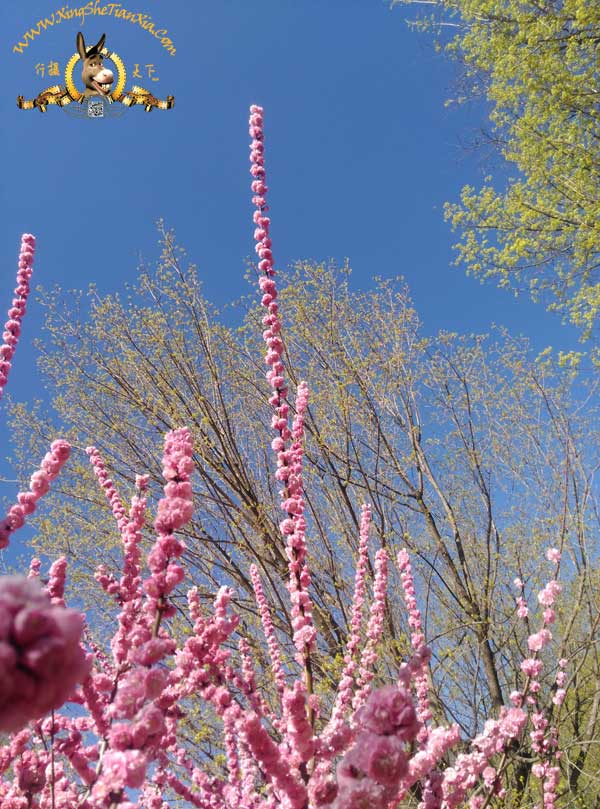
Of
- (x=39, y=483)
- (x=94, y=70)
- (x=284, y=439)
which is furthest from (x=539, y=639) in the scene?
(x=94, y=70)

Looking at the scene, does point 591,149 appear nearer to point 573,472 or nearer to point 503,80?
point 503,80

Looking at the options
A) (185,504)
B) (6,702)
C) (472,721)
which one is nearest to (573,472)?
(472,721)

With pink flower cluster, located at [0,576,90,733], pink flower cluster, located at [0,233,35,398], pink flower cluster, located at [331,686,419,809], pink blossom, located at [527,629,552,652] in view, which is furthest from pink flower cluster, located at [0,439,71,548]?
pink blossom, located at [527,629,552,652]

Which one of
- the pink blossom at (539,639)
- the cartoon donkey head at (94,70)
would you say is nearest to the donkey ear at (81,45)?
the cartoon donkey head at (94,70)

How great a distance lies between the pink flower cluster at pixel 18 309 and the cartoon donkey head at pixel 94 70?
18.7 feet

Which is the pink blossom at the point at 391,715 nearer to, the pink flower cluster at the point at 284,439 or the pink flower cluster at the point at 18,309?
the pink flower cluster at the point at 284,439

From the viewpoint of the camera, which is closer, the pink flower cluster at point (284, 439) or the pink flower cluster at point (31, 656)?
the pink flower cluster at point (31, 656)

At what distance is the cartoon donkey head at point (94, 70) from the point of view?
7383mm

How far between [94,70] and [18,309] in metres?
6.38

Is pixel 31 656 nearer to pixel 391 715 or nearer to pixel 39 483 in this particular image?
pixel 391 715

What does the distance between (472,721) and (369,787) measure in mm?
6850

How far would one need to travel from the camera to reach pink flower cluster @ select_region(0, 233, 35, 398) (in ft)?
7.73

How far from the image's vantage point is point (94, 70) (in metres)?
7.47

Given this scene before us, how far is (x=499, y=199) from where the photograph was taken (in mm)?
9523
